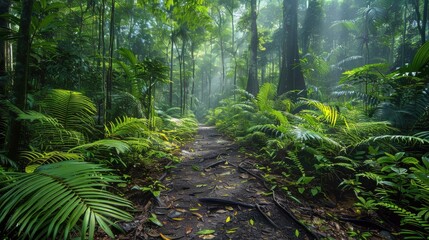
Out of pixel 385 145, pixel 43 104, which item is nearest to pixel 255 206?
pixel 385 145

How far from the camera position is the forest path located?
2.23m

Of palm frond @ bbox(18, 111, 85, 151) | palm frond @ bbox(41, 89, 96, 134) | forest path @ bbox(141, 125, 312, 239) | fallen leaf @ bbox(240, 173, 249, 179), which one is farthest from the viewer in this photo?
fallen leaf @ bbox(240, 173, 249, 179)

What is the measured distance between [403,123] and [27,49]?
5.87 meters

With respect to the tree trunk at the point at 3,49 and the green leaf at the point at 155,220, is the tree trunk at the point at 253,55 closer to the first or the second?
the tree trunk at the point at 3,49

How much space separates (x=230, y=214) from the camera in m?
2.54

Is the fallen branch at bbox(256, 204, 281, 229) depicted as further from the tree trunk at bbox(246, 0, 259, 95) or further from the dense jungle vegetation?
the tree trunk at bbox(246, 0, 259, 95)

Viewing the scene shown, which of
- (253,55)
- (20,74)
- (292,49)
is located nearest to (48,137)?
(20,74)

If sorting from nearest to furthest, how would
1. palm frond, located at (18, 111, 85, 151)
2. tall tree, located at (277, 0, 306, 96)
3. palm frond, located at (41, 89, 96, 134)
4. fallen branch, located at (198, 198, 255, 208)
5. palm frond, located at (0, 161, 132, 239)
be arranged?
palm frond, located at (0, 161, 132, 239) → fallen branch, located at (198, 198, 255, 208) → palm frond, located at (18, 111, 85, 151) → palm frond, located at (41, 89, 96, 134) → tall tree, located at (277, 0, 306, 96)

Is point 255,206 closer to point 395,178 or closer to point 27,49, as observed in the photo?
point 395,178

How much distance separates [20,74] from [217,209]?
2.55m

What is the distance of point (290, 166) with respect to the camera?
3.85 m

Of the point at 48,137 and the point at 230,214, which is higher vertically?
the point at 48,137

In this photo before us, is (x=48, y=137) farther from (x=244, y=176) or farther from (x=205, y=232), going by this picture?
(x=244, y=176)

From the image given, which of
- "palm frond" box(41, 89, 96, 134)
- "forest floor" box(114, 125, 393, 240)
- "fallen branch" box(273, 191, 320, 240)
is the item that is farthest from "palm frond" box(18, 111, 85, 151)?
"fallen branch" box(273, 191, 320, 240)
